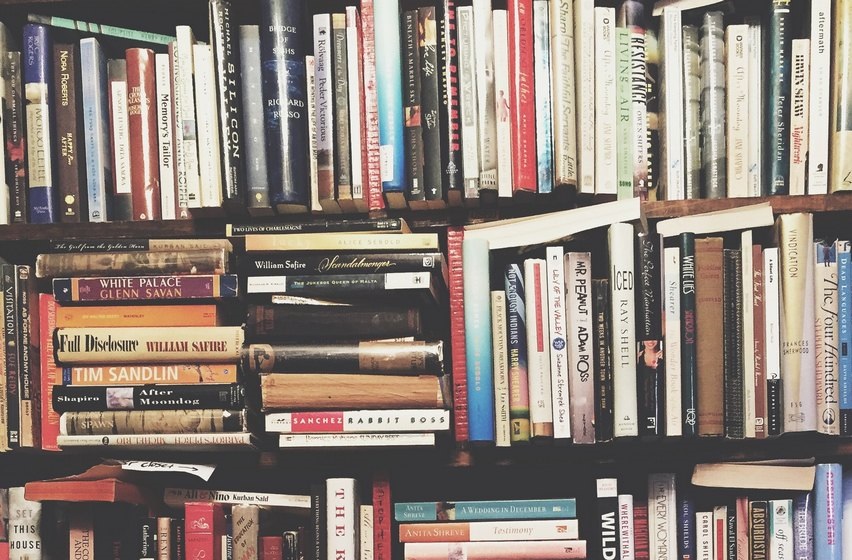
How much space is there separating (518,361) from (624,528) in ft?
0.88

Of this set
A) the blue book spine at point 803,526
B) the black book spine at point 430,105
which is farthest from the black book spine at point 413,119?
the blue book spine at point 803,526

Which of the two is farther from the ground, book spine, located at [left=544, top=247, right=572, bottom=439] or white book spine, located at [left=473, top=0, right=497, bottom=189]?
white book spine, located at [left=473, top=0, right=497, bottom=189]

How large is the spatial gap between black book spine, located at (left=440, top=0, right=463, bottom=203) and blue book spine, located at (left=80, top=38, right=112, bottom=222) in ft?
1.57

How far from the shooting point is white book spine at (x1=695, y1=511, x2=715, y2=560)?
1.22 m

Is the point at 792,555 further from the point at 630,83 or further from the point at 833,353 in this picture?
the point at 630,83

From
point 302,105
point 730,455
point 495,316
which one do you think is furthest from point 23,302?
point 730,455

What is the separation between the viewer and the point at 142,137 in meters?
1.27

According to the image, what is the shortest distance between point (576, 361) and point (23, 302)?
0.77 meters

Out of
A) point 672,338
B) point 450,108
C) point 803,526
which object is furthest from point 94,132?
point 803,526

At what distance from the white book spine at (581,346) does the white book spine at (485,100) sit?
0.54ft

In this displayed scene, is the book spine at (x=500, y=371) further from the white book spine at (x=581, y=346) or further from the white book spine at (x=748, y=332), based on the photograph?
the white book spine at (x=748, y=332)

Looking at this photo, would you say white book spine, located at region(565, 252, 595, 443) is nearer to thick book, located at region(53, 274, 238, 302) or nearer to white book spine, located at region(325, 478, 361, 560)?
white book spine, located at region(325, 478, 361, 560)

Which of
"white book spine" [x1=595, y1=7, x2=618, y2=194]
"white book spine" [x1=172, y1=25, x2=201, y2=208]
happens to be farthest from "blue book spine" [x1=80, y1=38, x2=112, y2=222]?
"white book spine" [x1=595, y1=7, x2=618, y2=194]

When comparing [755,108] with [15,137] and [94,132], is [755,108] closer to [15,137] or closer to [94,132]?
[94,132]
